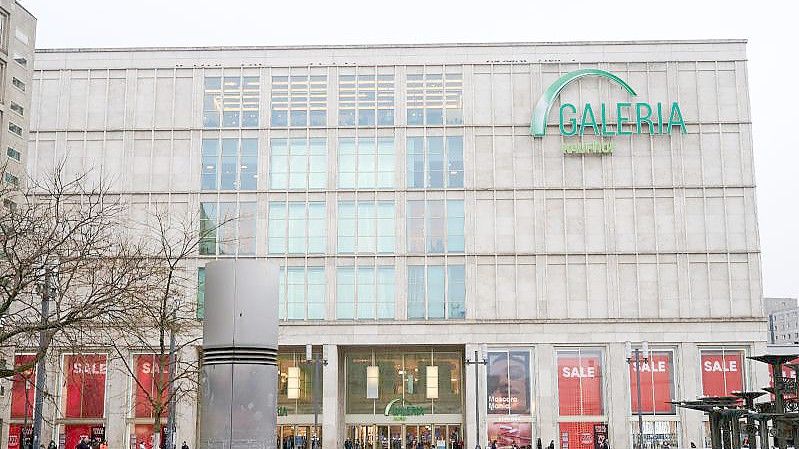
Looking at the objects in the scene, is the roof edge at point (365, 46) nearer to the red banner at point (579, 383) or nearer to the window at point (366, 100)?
the window at point (366, 100)

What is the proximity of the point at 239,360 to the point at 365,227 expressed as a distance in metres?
46.0

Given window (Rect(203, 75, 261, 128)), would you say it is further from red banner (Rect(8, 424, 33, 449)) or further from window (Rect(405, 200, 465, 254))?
red banner (Rect(8, 424, 33, 449))

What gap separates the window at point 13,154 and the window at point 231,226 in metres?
13.0

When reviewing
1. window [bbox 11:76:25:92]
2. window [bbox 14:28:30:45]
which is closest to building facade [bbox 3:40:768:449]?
window [bbox 11:76:25:92]

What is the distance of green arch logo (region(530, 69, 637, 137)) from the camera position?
65.4 meters

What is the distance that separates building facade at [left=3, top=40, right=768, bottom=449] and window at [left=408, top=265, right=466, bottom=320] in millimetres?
110

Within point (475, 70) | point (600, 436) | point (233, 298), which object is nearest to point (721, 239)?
point (600, 436)

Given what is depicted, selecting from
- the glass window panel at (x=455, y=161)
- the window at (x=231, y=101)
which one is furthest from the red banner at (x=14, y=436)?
the glass window panel at (x=455, y=161)

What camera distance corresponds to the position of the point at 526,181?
65438mm

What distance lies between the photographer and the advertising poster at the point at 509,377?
63.6 meters

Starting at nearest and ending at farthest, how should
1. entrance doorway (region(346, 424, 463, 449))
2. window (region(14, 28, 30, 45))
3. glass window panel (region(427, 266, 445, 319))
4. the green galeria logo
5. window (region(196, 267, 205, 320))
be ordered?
window (region(14, 28, 30, 45)), window (region(196, 267, 205, 320)), glass window panel (region(427, 266, 445, 319)), the green galeria logo, entrance doorway (region(346, 424, 463, 449))

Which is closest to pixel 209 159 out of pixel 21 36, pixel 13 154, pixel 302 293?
pixel 302 293

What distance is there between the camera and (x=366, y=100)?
220 ft

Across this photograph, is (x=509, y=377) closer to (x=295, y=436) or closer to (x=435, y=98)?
(x=295, y=436)
